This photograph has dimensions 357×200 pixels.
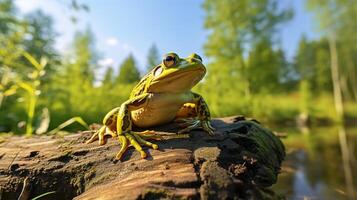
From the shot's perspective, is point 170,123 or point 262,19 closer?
point 170,123

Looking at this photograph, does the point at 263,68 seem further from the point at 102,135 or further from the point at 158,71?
the point at 102,135

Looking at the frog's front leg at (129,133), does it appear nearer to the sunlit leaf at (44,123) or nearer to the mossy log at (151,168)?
the mossy log at (151,168)

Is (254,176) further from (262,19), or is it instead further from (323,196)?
(262,19)

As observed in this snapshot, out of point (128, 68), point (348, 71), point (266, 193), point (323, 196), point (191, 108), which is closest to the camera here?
point (266, 193)

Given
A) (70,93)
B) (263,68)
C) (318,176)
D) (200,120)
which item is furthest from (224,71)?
(200,120)

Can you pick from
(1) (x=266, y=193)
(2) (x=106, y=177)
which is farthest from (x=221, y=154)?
(2) (x=106, y=177)

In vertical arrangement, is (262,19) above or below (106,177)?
above

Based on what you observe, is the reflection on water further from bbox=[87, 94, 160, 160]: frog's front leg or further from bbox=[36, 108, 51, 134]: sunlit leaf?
bbox=[36, 108, 51, 134]: sunlit leaf

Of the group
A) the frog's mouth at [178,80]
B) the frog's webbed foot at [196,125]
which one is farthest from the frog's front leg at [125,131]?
the frog's webbed foot at [196,125]
